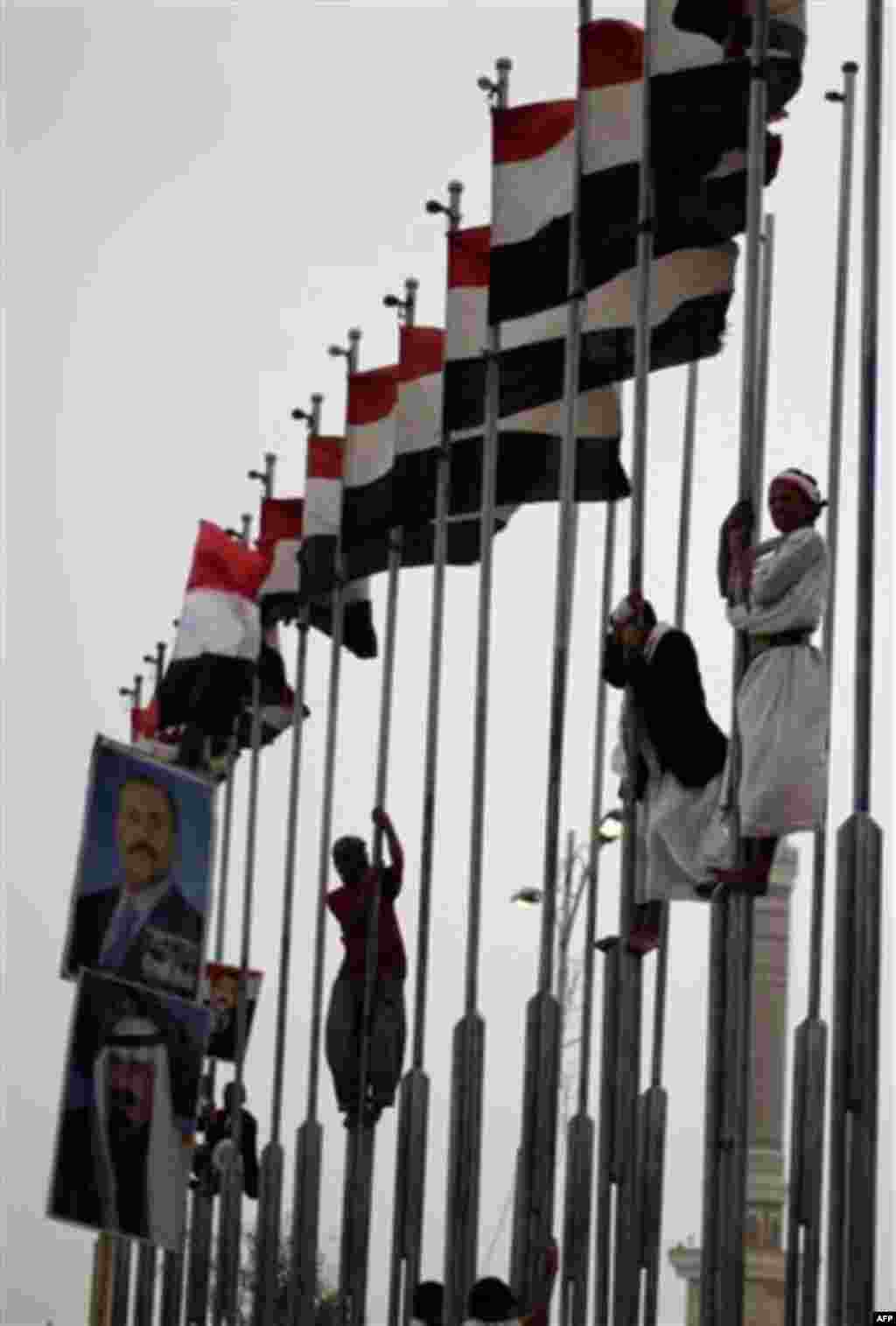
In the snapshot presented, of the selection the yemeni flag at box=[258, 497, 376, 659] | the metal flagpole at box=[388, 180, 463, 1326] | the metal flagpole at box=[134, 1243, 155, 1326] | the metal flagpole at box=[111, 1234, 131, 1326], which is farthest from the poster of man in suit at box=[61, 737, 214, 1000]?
the metal flagpole at box=[111, 1234, 131, 1326]

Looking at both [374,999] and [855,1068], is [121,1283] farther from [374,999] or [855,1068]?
[855,1068]

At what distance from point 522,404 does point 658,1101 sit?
4.93 m

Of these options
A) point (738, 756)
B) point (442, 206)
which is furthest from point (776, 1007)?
point (738, 756)

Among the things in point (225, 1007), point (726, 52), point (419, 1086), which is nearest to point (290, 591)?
point (225, 1007)

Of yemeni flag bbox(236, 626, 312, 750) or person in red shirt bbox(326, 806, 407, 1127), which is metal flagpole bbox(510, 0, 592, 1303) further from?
yemeni flag bbox(236, 626, 312, 750)

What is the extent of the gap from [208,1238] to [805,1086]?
1722cm

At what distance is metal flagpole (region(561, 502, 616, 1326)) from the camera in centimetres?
2947

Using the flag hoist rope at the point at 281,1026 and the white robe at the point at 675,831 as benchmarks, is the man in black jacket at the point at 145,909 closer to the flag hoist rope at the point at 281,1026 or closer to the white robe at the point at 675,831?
the white robe at the point at 675,831

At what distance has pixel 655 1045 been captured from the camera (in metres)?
28.5

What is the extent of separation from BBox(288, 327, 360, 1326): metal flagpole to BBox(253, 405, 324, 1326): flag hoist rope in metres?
0.59

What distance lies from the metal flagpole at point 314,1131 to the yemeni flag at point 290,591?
35cm

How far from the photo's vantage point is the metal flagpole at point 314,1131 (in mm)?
34688

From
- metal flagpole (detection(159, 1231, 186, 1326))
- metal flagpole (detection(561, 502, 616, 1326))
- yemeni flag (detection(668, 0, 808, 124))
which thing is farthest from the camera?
metal flagpole (detection(159, 1231, 186, 1326))

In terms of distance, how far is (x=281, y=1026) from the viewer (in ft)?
120
